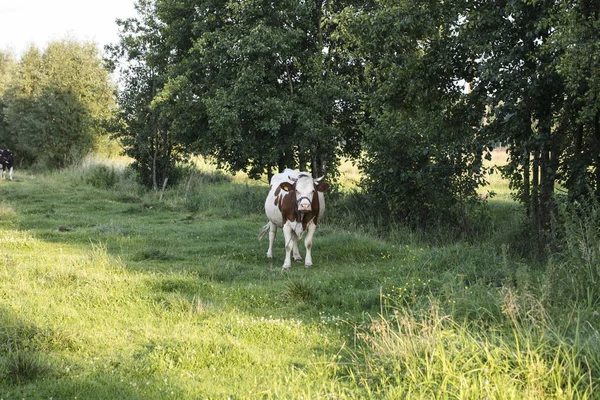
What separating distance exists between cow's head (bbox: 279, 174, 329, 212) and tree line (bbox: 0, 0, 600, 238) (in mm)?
2993

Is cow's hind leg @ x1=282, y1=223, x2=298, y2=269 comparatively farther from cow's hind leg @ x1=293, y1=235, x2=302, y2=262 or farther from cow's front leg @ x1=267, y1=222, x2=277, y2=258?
cow's front leg @ x1=267, y1=222, x2=277, y2=258

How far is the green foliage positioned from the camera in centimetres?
3788

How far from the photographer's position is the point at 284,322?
265 inches

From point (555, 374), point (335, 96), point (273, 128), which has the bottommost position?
point (555, 374)

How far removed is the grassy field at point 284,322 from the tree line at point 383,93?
196 centimetres

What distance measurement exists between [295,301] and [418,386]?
353 cm

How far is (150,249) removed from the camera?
11219 mm

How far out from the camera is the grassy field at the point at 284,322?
4641mm

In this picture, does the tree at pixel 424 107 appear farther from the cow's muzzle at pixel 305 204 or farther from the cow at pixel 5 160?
the cow at pixel 5 160

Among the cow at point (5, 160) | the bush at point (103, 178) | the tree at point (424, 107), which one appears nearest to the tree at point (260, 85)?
the tree at point (424, 107)

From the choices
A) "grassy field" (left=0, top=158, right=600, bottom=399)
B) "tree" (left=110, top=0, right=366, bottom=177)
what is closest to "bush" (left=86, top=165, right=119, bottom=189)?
"tree" (left=110, top=0, right=366, bottom=177)

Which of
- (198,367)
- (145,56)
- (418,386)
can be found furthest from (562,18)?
(145,56)

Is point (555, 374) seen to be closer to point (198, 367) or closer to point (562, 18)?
point (198, 367)

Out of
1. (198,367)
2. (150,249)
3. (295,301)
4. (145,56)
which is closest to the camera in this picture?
(198,367)
